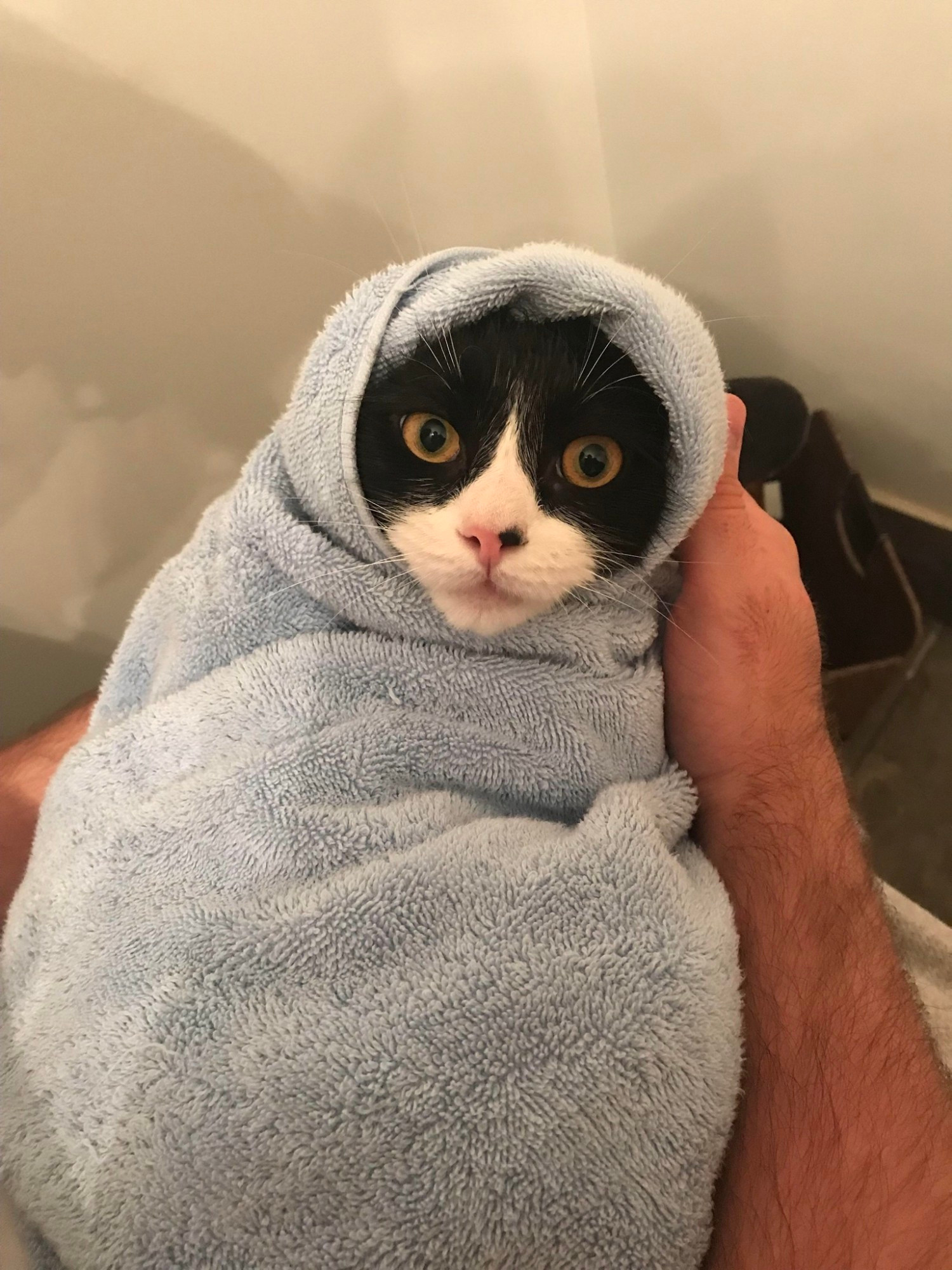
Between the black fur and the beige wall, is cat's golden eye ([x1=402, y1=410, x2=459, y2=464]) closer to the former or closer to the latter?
the black fur

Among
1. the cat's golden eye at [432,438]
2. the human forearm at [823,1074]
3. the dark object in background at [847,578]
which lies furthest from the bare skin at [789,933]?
the dark object in background at [847,578]

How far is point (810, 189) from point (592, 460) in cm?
69

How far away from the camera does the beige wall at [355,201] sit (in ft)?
2.89

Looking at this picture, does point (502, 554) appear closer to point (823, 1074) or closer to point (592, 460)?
point (592, 460)

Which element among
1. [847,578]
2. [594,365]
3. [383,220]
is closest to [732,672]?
[594,365]

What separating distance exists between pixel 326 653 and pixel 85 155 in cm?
67

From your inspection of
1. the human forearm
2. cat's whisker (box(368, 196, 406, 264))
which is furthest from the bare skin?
cat's whisker (box(368, 196, 406, 264))

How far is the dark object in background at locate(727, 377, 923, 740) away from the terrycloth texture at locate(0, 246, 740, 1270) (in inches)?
26.3

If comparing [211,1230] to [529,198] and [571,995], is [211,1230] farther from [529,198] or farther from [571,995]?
[529,198]

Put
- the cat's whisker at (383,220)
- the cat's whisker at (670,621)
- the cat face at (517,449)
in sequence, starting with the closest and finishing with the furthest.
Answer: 1. the cat face at (517,449)
2. the cat's whisker at (670,621)
3. the cat's whisker at (383,220)

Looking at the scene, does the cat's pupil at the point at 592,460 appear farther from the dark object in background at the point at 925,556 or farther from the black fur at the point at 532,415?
the dark object in background at the point at 925,556

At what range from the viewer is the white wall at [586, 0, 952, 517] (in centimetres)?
90

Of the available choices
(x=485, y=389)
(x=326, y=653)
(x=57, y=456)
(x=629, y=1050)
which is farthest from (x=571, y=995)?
(x=57, y=456)

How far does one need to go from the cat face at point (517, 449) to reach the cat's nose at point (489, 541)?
0.06ft
